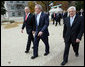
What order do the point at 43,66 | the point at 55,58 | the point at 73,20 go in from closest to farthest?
the point at 73,20
the point at 43,66
the point at 55,58

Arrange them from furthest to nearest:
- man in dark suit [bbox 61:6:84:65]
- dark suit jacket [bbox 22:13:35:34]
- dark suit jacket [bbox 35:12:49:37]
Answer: dark suit jacket [bbox 22:13:35:34] → dark suit jacket [bbox 35:12:49:37] → man in dark suit [bbox 61:6:84:65]

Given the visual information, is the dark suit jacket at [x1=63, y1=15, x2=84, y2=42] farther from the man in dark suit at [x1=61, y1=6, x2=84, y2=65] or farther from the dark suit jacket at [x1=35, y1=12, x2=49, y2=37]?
the dark suit jacket at [x1=35, y1=12, x2=49, y2=37]

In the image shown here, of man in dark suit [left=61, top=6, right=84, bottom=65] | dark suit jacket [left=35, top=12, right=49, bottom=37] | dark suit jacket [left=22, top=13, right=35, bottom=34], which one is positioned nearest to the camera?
man in dark suit [left=61, top=6, right=84, bottom=65]

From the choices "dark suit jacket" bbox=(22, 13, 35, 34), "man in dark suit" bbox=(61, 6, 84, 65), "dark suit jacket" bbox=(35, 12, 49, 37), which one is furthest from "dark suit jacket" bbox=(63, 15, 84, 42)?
"dark suit jacket" bbox=(22, 13, 35, 34)

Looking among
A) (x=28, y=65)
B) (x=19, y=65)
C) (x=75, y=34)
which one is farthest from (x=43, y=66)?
(x=75, y=34)

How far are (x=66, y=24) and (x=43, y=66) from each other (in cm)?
147

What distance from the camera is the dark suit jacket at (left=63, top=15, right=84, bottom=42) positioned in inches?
156

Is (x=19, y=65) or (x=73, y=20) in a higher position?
(x=73, y=20)

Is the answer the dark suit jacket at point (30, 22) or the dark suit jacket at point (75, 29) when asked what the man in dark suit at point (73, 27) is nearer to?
the dark suit jacket at point (75, 29)

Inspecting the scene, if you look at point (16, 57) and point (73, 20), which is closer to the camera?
point (73, 20)

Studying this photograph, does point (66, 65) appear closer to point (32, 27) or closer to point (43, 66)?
point (43, 66)

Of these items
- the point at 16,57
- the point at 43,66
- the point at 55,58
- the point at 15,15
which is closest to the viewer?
the point at 43,66

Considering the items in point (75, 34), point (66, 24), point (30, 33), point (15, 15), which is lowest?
point (15, 15)

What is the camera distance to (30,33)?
5480 mm
